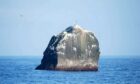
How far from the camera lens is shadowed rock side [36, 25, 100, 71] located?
142875 millimetres

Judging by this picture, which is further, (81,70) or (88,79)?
(81,70)

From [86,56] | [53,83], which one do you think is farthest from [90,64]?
[53,83]

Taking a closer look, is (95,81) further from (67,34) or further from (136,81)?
(67,34)

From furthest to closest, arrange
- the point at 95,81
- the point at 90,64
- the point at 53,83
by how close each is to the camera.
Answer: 1. the point at 90,64
2. the point at 95,81
3. the point at 53,83

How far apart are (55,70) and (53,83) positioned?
36446 millimetres

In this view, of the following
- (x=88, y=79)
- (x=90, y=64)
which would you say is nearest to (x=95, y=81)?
(x=88, y=79)

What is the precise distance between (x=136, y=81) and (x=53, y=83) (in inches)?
718

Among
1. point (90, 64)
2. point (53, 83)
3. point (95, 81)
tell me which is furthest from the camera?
point (90, 64)

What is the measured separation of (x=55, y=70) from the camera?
474 feet

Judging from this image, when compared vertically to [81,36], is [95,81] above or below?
below

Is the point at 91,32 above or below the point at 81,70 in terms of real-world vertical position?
above

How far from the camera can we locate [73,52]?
14475cm

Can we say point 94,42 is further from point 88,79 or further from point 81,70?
point 88,79

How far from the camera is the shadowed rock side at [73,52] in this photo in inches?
5625
